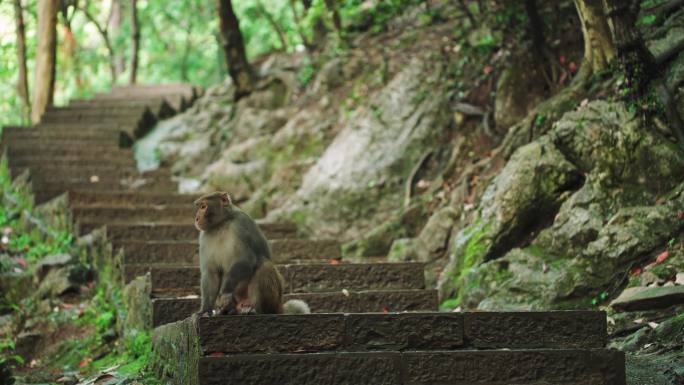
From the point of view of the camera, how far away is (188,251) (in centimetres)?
849

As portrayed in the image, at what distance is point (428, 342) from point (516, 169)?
3.50 metres

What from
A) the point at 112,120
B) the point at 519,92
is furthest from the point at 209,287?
the point at 112,120

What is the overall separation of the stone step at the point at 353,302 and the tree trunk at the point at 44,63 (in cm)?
969

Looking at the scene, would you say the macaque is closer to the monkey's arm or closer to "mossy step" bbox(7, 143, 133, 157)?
the monkey's arm

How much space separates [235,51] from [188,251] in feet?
21.9

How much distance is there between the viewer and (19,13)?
1566cm

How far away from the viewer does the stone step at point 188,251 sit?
8.35 meters

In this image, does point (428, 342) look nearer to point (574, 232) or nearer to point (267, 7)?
point (574, 232)

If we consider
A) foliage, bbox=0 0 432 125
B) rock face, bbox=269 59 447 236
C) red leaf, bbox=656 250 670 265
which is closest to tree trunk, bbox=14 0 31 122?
foliage, bbox=0 0 432 125

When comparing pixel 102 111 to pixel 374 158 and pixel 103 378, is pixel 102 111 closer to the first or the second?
pixel 374 158

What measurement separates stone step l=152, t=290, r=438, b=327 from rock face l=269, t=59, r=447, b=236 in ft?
10.7

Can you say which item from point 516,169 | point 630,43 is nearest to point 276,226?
point 516,169

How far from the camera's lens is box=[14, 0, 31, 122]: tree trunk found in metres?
15.8

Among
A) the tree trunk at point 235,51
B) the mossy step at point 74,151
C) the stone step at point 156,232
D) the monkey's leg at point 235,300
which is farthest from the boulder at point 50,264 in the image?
the tree trunk at point 235,51
